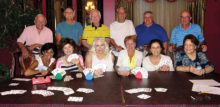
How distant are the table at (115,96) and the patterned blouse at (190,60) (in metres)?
0.68

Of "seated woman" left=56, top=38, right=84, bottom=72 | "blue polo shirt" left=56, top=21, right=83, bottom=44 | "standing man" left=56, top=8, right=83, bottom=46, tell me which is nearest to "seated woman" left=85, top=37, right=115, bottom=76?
"seated woman" left=56, top=38, right=84, bottom=72

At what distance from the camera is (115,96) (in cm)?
148

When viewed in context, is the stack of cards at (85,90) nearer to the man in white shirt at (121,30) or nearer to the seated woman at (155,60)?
the seated woman at (155,60)

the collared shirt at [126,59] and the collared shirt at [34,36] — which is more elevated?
the collared shirt at [34,36]

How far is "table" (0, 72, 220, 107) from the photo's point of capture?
134cm

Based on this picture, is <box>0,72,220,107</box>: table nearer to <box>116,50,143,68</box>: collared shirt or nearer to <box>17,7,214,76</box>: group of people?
<box>17,7,214,76</box>: group of people

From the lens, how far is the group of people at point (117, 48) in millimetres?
2695

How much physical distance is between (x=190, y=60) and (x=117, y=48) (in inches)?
51.9

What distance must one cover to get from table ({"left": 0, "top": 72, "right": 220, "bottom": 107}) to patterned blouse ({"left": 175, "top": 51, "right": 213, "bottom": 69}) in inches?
26.8

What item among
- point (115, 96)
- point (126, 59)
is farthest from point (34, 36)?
point (115, 96)

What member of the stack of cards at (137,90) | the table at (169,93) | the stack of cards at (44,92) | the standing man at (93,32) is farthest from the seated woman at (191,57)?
the stack of cards at (44,92)

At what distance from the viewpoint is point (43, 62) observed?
117 inches

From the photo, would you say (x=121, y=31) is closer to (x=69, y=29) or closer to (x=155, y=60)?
(x=69, y=29)

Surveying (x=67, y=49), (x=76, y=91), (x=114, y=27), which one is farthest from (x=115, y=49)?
(x=76, y=91)
